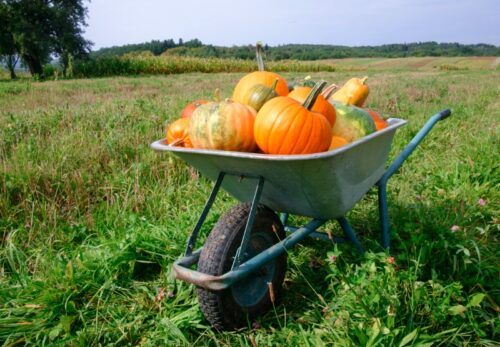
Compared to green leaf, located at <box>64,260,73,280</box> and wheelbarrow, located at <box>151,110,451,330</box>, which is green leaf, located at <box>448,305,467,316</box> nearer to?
wheelbarrow, located at <box>151,110,451,330</box>

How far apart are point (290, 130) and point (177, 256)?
4.18 feet

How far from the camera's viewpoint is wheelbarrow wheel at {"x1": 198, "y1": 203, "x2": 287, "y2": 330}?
1776 millimetres

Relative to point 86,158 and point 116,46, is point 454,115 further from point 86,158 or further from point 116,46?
point 116,46

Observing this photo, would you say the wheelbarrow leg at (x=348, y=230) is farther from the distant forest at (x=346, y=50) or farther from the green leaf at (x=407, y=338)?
the distant forest at (x=346, y=50)

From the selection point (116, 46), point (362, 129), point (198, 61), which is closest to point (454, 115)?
point (362, 129)

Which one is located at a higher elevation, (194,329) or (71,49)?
(71,49)

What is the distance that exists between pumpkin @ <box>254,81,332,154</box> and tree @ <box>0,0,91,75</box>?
3104cm

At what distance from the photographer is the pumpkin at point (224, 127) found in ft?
5.66

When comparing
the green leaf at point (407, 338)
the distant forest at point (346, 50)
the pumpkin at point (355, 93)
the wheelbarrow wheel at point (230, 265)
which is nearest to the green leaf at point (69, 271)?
the wheelbarrow wheel at point (230, 265)

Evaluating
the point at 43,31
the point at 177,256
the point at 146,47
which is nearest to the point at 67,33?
the point at 43,31

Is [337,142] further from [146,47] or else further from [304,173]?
[146,47]

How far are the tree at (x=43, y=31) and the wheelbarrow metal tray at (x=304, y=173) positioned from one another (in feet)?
101

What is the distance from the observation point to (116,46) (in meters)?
81.0

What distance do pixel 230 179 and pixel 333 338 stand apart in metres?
0.90
